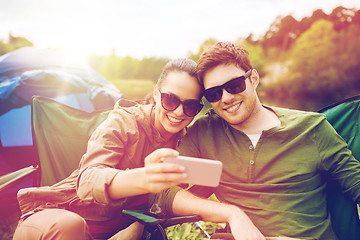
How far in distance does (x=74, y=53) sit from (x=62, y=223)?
4.77 m

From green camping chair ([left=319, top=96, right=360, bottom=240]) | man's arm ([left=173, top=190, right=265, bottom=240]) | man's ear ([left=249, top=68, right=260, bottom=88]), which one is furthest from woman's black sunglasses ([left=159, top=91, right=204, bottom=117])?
green camping chair ([left=319, top=96, right=360, bottom=240])

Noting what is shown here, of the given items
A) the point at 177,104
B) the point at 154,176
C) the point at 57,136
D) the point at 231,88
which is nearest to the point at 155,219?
the point at 154,176

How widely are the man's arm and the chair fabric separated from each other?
1319 mm

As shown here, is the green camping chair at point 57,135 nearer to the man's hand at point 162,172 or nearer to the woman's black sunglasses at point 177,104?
the woman's black sunglasses at point 177,104

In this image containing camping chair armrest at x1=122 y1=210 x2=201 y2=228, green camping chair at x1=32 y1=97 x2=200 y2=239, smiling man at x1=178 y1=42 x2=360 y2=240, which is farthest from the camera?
green camping chair at x1=32 y1=97 x2=200 y2=239

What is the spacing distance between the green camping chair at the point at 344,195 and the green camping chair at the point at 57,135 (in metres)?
2.10

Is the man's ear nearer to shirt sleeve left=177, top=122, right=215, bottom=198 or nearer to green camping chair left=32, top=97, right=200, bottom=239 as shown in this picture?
shirt sleeve left=177, top=122, right=215, bottom=198

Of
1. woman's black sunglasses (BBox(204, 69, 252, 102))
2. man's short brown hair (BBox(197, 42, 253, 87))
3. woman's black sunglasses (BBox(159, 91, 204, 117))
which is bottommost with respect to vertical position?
woman's black sunglasses (BBox(159, 91, 204, 117))

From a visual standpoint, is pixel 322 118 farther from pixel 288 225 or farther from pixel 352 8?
pixel 352 8

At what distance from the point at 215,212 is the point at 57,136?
1708mm

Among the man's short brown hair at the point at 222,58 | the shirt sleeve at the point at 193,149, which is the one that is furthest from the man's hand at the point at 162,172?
the man's short brown hair at the point at 222,58

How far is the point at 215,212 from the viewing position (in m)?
1.56

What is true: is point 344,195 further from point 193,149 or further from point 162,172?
point 162,172

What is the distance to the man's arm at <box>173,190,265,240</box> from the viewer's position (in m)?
1.42
